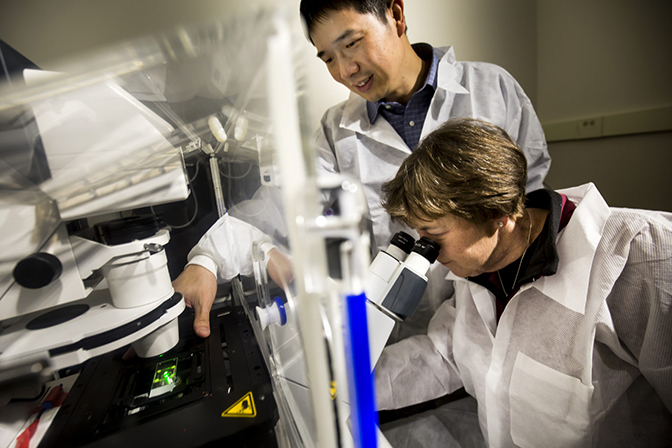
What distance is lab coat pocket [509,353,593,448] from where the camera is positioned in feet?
2.44

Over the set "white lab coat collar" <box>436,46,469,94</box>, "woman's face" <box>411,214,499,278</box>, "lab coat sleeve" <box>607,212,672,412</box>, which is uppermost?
"white lab coat collar" <box>436,46,469,94</box>

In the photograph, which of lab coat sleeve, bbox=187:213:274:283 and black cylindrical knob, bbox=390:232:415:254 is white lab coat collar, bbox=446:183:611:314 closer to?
black cylindrical knob, bbox=390:232:415:254

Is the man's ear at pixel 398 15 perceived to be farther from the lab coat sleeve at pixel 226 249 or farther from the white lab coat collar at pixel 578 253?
the lab coat sleeve at pixel 226 249

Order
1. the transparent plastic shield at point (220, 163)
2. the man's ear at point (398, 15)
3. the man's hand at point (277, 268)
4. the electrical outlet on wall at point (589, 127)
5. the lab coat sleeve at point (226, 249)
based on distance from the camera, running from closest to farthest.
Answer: the transparent plastic shield at point (220, 163) < the man's hand at point (277, 268) < the lab coat sleeve at point (226, 249) < the man's ear at point (398, 15) < the electrical outlet on wall at point (589, 127)

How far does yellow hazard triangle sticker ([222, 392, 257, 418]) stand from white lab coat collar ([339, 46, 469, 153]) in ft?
3.24

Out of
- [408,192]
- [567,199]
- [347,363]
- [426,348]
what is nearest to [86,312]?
[347,363]

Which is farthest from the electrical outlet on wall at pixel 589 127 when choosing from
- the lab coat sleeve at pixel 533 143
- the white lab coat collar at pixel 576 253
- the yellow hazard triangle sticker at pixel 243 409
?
the yellow hazard triangle sticker at pixel 243 409

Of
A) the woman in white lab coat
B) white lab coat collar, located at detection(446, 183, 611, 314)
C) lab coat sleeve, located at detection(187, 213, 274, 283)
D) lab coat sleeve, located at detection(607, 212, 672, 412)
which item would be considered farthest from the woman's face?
lab coat sleeve, located at detection(187, 213, 274, 283)

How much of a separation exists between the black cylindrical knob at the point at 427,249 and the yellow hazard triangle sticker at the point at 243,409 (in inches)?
20.2

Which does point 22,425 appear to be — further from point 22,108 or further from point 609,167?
point 609,167

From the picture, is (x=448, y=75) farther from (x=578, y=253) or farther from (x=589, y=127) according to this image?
(x=589, y=127)

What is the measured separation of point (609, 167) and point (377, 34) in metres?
1.40

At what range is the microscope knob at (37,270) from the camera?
43 centimetres

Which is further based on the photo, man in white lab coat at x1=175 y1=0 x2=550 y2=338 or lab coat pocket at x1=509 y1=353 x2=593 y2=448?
man in white lab coat at x1=175 y1=0 x2=550 y2=338
